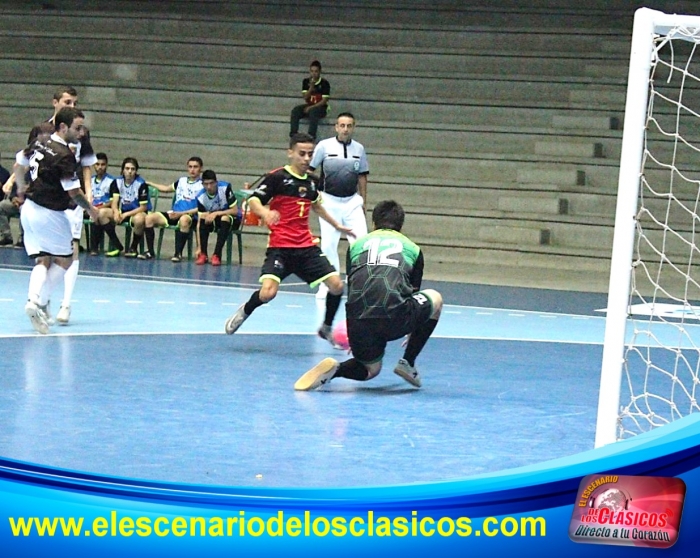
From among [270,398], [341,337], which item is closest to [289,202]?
[341,337]

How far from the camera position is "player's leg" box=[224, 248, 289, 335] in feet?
28.7

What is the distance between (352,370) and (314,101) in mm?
11758

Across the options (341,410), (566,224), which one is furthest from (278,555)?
(566,224)

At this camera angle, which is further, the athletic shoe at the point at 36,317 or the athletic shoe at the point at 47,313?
the athletic shoe at the point at 47,313

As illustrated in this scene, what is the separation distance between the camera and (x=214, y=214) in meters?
15.8

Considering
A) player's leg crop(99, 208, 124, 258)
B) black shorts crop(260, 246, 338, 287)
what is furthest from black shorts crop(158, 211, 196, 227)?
black shorts crop(260, 246, 338, 287)

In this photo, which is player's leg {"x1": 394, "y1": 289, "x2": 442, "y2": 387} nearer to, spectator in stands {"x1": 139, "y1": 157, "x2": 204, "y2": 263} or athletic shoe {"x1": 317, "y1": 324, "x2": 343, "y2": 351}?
athletic shoe {"x1": 317, "y1": 324, "x2": 343, "y2": 351}

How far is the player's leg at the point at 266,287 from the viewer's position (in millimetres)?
8741

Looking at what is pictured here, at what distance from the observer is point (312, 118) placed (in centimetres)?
1819

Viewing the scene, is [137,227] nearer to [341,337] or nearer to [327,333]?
[327,333]

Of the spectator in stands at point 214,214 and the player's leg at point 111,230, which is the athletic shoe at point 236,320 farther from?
the player's leg at point 111,230

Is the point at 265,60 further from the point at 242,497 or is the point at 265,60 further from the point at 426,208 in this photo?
the point at 242,497

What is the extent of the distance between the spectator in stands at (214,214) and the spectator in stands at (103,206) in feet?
4.03

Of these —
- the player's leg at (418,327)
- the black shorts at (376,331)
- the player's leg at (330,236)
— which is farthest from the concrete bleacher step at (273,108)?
the black shorts at (376,331)
